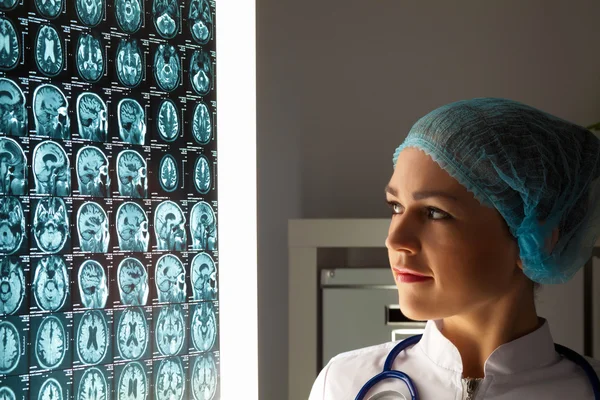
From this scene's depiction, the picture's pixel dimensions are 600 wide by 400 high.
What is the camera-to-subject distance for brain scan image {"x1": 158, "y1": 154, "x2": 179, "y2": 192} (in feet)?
4.60

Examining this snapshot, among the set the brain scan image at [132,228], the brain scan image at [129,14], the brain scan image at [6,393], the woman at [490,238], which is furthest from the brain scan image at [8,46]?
the woman at [490,238]

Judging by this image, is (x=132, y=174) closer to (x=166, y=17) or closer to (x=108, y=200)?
(x=108, y=200)

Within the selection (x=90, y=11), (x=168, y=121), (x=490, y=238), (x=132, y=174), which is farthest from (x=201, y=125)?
(x=490, y=238)

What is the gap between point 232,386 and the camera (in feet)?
5.12

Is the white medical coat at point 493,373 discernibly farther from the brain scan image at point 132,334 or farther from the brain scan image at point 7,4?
the brain scan image at point 7,4

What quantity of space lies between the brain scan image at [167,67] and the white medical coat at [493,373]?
0.71m

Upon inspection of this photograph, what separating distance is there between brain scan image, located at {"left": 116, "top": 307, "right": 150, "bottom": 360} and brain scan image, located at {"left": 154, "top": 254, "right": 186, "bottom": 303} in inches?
2.3

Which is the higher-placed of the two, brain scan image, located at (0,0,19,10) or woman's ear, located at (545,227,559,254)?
brain scan image, located at (0,0,19,10)

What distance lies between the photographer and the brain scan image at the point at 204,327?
144cm

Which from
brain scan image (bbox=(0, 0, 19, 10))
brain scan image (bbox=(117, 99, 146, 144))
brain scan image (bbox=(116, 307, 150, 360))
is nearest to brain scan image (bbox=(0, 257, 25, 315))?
brain scan image (bbox=(116, 307, 150, 360))

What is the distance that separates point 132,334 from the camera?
1346 millimetres

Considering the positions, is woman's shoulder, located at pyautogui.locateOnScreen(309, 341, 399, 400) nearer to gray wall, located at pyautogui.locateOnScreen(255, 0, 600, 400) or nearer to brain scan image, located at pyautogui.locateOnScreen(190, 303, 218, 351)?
brain scan image, located at pyautogui.locateOnScreen(190, 303, 218, 351)

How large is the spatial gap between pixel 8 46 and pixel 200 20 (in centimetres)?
44

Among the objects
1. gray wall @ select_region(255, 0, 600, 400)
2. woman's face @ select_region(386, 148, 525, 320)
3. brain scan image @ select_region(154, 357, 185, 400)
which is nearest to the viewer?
woman's face @ select_region(386, 148, 525, 320)
